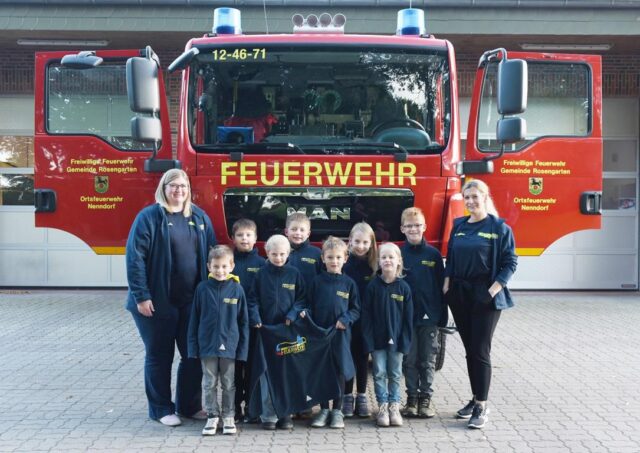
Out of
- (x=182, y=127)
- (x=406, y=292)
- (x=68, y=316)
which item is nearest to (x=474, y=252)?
(x=406, y=292)

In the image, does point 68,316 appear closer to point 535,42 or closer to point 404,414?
point 404,414

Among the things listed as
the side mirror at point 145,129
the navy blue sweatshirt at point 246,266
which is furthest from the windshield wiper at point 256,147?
the navy blue sweatshirt at point 246,266

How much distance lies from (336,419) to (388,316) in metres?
0.79

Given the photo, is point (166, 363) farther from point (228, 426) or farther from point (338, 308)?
point (338, 308)

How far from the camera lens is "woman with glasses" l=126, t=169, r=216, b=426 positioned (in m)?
5.14

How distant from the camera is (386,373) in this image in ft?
17.6

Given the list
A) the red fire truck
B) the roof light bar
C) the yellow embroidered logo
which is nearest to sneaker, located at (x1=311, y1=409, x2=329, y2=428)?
the red fire truck

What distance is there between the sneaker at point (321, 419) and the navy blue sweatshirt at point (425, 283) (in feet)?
2.85

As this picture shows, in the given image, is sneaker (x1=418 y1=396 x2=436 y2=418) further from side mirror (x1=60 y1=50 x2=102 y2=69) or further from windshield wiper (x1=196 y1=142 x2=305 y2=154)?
side mirror (x1=60 y1=50 x2=102 y2=69)

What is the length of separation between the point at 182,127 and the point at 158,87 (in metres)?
0.35

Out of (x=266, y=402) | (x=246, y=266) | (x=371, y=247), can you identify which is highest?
(x=371, y=247)

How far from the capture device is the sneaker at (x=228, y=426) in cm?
512

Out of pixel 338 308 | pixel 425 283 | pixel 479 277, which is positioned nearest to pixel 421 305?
pixel 425 283

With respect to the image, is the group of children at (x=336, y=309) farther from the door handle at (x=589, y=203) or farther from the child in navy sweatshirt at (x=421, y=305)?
the door handle at (x=589, y=203)
